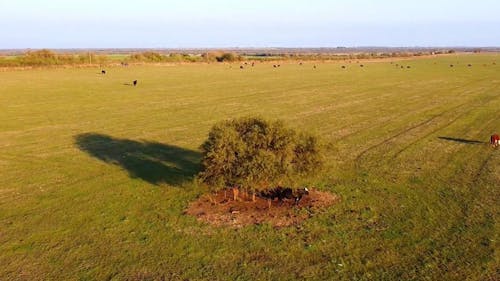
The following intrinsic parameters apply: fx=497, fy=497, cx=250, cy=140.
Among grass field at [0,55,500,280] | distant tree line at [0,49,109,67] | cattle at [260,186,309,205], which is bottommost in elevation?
grass field at [0,55,500,280]

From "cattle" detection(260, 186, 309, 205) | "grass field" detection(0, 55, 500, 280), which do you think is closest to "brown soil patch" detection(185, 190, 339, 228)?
Answer: "cattle" detection(260, 186, 309, 205)

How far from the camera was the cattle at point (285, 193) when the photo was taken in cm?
1717

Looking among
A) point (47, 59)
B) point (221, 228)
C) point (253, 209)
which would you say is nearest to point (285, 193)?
point (253, 209)

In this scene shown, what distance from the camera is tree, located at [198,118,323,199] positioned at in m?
15.6

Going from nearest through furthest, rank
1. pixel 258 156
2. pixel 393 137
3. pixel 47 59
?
pixel 258 156
pixel 393 137
pixel 47 59

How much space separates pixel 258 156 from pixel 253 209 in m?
1.86

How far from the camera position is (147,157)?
23344 millimetres

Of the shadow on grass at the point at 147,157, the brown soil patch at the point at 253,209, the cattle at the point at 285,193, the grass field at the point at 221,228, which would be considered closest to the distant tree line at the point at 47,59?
the grass field at the point at 221,228

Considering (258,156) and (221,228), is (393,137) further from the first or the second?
(221,228)

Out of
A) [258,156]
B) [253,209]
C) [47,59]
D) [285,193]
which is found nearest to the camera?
[258,156]

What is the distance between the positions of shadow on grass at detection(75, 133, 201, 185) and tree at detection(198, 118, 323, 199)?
3765 mm

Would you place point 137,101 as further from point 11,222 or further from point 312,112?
point 11,222

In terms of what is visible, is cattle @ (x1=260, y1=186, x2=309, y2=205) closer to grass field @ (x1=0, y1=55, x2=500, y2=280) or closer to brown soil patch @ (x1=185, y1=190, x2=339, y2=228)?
brown soil patch @ (x1=185, y1=190, x2=339, y2=228)

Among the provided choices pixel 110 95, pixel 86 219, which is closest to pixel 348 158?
pixel 86 219
